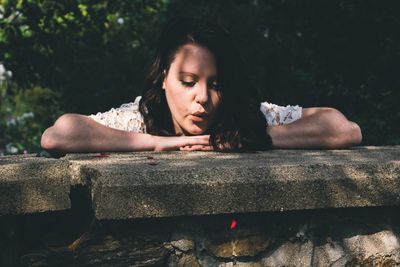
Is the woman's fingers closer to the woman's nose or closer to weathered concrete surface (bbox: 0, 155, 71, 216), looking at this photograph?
the woman's nose

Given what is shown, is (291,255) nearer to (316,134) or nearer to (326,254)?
(326,254)

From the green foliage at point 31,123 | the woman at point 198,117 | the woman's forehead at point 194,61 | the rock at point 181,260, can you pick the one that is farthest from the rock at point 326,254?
the green foliage at point 31,123

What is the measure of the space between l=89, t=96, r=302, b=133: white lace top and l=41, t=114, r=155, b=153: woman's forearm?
0.77 feet

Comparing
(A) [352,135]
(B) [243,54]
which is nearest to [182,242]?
(A) [352,135]

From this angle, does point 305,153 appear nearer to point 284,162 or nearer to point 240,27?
point 284,162

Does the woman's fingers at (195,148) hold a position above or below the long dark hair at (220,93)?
below

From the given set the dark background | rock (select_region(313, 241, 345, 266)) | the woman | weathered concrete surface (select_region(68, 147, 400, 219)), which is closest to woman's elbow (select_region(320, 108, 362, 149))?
the woman

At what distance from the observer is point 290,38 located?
8.04 meters

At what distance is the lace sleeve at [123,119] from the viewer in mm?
3229

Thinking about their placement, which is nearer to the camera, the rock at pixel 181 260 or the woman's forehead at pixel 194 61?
the rock at pixel 181 260

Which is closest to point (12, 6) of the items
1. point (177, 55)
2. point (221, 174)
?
point (177, 55)

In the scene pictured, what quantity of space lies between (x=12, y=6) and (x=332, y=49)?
11.3ft

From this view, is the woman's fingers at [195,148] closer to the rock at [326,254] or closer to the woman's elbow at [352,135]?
the woman's elbow at [352,135]

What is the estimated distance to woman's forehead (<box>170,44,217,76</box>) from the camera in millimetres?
3076
